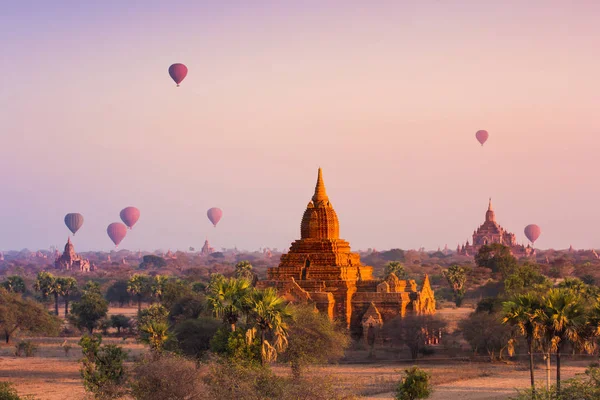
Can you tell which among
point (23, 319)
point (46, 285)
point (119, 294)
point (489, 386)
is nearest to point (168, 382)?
point (489, 386)

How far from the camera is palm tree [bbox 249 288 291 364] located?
42.4 metres

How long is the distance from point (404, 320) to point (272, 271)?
503 inches

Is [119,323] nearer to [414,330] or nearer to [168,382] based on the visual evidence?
[414,330]

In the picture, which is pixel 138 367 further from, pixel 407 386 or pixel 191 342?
pixel 191 342

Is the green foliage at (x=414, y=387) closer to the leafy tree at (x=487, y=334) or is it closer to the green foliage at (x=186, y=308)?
the leafy tree at (x=487, y=334)

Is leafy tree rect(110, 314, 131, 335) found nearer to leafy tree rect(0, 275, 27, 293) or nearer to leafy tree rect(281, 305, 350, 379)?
leafy tree rect(0, 275, 27, 293)

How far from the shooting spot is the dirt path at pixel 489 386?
46188 mm

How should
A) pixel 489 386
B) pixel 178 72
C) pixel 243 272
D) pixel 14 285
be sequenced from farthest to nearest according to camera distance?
pixel 178 72, pixel 14 285, pixel 243 272, pixel 489 386

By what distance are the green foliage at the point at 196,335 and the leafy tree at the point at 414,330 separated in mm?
12868

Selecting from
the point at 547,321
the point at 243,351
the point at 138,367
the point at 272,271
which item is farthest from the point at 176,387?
the point at 272,271

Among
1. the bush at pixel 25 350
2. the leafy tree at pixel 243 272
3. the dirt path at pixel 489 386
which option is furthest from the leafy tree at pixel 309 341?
the leafy tree at pixel 243 272

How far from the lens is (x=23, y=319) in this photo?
77.6 metres

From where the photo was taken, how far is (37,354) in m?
69.8

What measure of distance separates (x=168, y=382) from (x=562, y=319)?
15.2 meters
